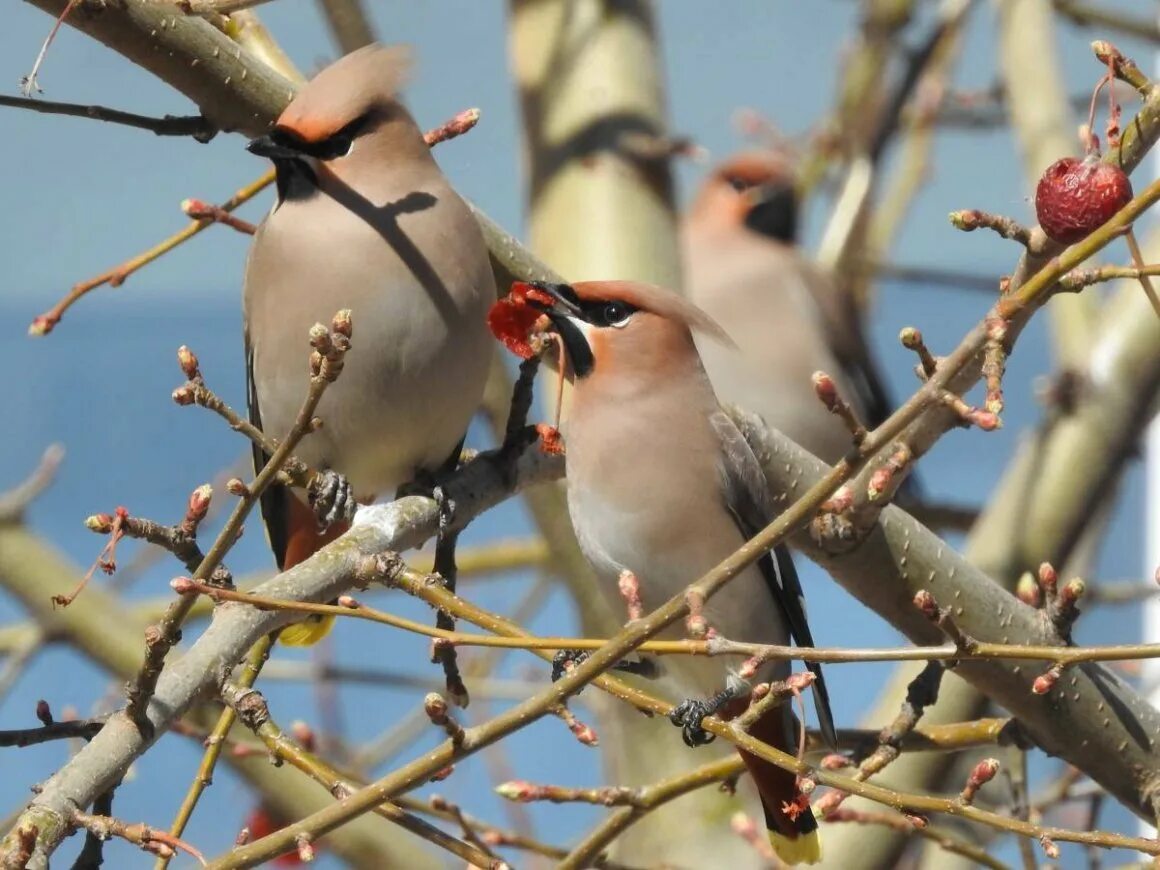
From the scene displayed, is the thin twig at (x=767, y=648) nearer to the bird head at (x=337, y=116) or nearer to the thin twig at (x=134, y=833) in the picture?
the thin twig at (x=134, y=833)

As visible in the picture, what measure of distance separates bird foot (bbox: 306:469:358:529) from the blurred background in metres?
2.91

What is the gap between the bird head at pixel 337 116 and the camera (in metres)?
2.54

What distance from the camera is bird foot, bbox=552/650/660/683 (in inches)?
88.9

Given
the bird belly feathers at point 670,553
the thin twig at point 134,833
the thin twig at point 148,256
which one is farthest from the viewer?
the bird belly feathers at point 670,553

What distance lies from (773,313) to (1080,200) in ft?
10.4

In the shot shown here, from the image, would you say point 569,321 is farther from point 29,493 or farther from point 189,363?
point 29,493

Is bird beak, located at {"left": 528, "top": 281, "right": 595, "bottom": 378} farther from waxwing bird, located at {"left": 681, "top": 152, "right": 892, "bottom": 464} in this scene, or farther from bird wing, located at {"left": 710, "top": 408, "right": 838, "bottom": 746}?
waxwing bird, located at {"left": 681, "top": 152, "right": 892, "bottom": 464}

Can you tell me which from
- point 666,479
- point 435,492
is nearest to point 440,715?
point 435,492

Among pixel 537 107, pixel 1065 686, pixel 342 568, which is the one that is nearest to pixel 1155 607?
pixel 537 107

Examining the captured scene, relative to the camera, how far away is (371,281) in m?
2.65

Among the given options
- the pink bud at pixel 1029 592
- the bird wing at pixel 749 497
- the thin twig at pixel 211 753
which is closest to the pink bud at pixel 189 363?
the thin twig at pixel 211 753

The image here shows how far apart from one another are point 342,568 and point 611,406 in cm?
74

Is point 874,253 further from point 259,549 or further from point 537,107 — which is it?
point 259,549

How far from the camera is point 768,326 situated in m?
A: 4.67
